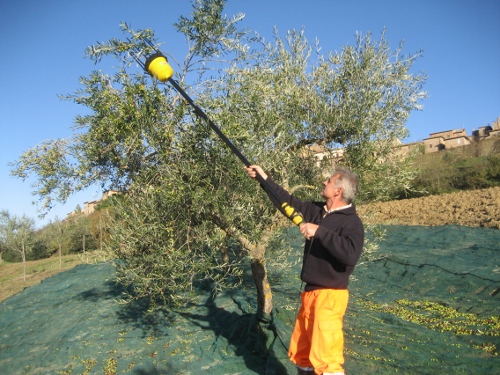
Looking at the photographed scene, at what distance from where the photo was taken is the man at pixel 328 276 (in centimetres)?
398

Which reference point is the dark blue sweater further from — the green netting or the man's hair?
the green netting

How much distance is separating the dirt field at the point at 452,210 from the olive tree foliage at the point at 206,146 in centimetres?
1396

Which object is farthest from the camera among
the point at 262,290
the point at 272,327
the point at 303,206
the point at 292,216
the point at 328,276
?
the point at 262,290

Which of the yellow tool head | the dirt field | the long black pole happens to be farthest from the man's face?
the dirt field

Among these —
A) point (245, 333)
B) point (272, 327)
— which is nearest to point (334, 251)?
point (272, 327)

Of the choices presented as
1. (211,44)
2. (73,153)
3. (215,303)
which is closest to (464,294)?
(215,303)

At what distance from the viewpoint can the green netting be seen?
6.71 m

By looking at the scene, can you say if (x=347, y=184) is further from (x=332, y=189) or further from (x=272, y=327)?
(x=272, y=327)

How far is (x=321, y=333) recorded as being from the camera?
158 inches

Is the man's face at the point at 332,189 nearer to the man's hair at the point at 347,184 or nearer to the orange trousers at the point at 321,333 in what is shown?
the man's hair at the point at 347,184

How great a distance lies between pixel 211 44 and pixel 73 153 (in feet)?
9.11

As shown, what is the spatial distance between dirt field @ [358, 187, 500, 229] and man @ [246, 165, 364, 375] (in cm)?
1719

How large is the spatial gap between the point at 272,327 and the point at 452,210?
2004 centimetres

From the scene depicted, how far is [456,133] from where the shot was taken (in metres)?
52.3
